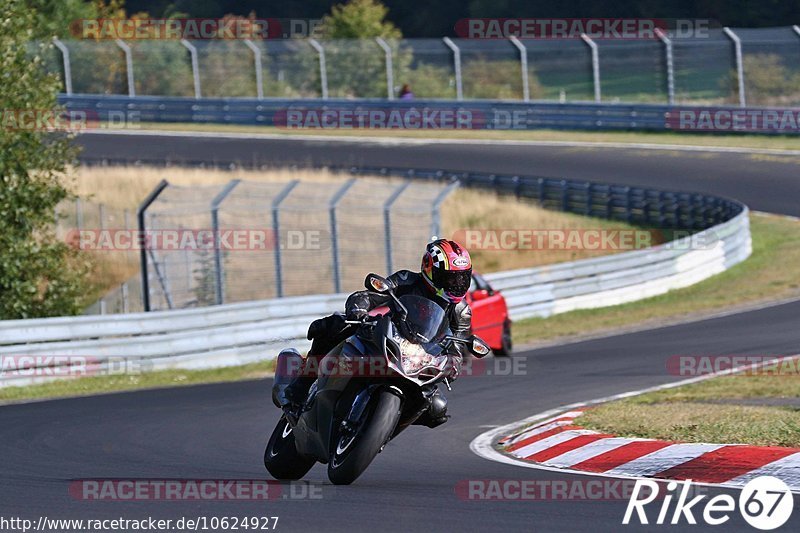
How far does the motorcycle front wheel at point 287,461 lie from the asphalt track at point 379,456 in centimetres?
13

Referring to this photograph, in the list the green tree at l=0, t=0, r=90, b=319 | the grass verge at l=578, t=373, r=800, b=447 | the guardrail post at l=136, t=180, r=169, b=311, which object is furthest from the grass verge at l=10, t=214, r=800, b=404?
the grass verge at l=578, t=373, r=800, b=447

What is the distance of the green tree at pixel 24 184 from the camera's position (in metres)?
19.3

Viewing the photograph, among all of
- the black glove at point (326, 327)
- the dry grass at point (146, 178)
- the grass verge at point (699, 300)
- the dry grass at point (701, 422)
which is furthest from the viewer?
the dry grass at point (146, 178)

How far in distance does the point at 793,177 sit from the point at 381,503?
26.5 m

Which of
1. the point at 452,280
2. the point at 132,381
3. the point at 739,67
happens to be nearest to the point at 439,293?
the point at 452,280

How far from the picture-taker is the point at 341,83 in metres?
44.2

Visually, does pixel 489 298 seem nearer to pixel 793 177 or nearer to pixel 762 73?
pixel 793 177

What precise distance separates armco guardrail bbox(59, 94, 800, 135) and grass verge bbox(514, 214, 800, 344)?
45.5 ft

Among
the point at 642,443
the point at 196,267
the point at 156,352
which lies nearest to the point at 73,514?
the point at 642,443

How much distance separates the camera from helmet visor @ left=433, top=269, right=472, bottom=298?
7.97 m

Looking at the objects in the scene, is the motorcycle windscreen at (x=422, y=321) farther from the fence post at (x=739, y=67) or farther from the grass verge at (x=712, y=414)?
the fence post at (x=739, y=67)

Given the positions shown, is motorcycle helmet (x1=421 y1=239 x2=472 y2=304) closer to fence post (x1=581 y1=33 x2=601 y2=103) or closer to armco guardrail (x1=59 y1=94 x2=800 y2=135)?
armco guardrail (x1=59 y1=94 x2=800 y2=135)

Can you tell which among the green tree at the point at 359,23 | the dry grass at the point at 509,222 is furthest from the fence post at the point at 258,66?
the dry grass at the point at 509,222

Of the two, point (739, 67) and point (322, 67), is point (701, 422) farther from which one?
point (322, 67)
